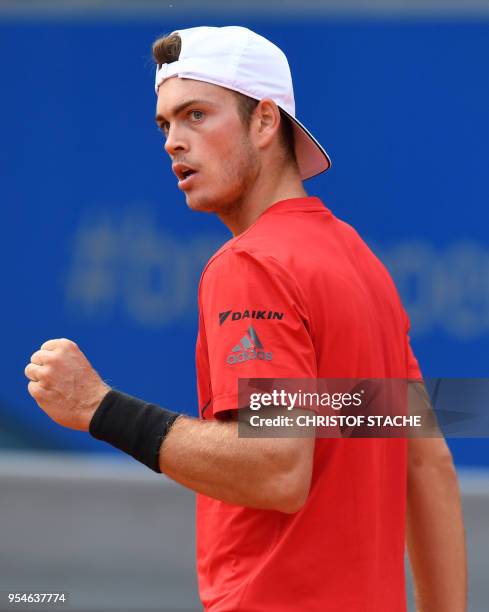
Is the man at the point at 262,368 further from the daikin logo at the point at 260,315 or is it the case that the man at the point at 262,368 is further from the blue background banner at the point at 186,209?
the blue background banner at the point at 186,209

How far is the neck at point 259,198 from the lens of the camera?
2494 mm

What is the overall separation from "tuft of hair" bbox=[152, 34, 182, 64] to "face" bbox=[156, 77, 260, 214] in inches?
2.6

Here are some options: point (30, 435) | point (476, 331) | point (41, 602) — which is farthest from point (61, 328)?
point (476, 331)

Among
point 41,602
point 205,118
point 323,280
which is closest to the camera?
point 323,280

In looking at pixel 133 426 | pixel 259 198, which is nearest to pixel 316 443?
pixel 133 426

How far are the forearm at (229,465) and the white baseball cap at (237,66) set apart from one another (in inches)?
30.1

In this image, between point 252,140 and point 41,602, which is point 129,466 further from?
point 252,140

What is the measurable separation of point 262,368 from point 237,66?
73cm

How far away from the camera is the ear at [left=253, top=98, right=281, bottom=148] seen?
250cm

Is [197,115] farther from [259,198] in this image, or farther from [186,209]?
[186,209]

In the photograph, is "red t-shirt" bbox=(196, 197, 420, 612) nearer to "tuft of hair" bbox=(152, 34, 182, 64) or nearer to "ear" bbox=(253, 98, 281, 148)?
"ear" bbox=(253, 98, 281, 148)

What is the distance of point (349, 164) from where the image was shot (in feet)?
18.0

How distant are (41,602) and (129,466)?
2.96 ft

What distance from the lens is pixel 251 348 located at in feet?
6.83
